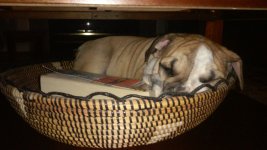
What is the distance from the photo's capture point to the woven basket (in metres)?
0.71

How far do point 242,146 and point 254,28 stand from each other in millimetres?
3467

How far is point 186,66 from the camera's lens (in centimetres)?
119

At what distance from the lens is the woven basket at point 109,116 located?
715 millimetres

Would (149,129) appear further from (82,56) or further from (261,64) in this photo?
(261,64)

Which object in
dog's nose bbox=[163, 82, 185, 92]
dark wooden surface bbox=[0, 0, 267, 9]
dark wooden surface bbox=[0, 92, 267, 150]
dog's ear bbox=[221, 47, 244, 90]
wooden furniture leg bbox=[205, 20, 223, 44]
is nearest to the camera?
dark wooden surface bbox=[0, 0, 267, 9]

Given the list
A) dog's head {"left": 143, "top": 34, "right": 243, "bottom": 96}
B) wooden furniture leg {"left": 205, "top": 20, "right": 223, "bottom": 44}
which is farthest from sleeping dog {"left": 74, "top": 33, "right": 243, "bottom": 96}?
wooden furniture leg {"left": 205, "top": 20, "right": 223, "bottom": 44}

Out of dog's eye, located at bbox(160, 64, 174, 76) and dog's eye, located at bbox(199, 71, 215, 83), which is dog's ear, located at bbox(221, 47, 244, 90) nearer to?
dog's eye, located at bbox(199, 71, 215, 83)

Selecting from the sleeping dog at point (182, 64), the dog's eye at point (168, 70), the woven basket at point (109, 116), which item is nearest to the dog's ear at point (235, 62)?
the sleeping dog at point (182, 64)

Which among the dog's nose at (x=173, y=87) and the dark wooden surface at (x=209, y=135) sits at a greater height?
the dog's nose at (x=173, y=87)

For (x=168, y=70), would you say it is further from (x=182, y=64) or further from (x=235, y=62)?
(x=235, y=62)

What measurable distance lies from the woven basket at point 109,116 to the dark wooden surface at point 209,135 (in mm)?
101

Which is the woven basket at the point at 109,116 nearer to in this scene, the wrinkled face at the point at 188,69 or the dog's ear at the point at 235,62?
the wrinkled face at the point at 188,69

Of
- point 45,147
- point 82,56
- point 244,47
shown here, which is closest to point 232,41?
point 244,47

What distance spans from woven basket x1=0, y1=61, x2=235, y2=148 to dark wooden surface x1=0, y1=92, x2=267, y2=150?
0.33 ft
